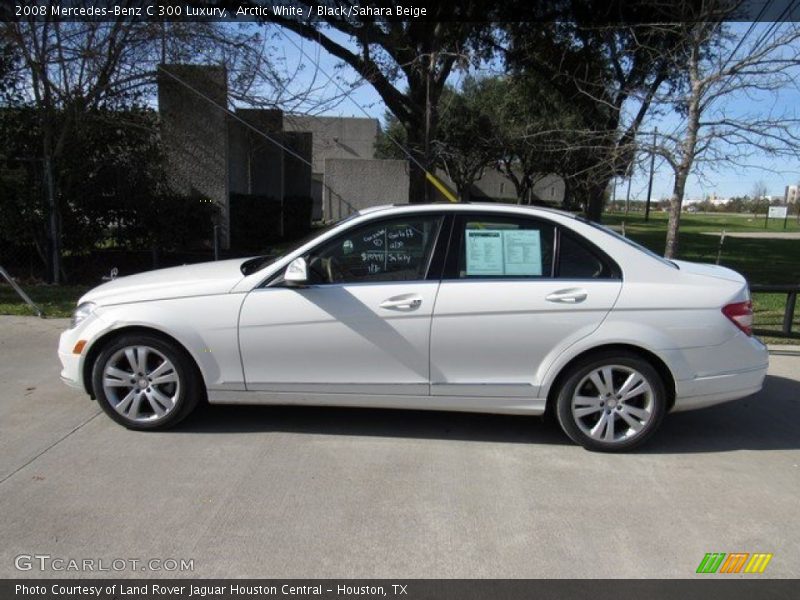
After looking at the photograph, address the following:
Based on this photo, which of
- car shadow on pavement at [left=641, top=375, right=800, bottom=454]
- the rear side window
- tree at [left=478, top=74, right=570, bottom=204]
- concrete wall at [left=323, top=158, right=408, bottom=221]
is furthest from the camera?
concrete wall at [left=323, top=158, right=408, bottom=221]

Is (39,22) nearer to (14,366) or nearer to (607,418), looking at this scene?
(14,366)

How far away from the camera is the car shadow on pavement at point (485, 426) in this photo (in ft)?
14.8

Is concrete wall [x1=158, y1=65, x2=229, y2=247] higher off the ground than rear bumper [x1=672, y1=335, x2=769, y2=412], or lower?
higher

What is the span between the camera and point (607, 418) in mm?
4223

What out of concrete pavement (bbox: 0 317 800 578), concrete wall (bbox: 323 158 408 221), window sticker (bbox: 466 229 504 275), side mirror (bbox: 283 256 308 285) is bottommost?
concrete pavement (bbox: 0 317 800 578)

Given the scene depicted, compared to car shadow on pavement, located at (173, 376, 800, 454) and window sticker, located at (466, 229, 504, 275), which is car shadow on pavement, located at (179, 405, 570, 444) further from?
window sticker, located at (466, 229, 504, 275)

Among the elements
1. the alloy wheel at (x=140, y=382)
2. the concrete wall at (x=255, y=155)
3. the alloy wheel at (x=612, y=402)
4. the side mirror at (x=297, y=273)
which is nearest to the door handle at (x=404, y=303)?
the side mirror at (x=297, y=273)

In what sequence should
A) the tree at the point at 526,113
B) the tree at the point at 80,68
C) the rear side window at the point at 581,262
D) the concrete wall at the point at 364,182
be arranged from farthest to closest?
the concrete wall at the point at 364,182 < the tree at the point at 526,113 < the tree at the point at 80,68 < the rear side window at the point at 581,262

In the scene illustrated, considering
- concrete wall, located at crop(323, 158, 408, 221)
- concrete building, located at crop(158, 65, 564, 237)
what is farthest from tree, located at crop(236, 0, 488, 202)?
concrete wall, located at crop(323, 158, 408, 221)

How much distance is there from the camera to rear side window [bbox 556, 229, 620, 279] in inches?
166

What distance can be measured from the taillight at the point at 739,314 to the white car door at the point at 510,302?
2.42 feet

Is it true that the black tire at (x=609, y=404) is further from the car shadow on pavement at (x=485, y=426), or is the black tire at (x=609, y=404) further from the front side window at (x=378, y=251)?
the front side window at (x=378, y=251)

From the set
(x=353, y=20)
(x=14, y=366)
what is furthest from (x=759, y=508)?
(x=353, y=20)

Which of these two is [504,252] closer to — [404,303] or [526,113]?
[404,303]
